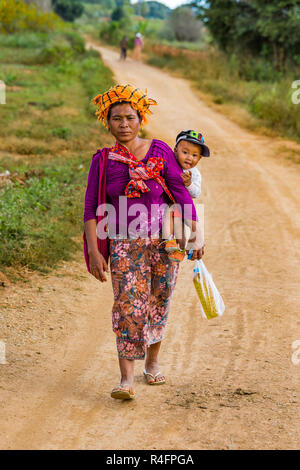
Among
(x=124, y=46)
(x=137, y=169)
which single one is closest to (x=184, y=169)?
(x=137, y=169)

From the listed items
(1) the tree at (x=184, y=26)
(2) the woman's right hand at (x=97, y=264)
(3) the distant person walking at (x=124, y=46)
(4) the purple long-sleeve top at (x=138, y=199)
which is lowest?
(2) the woman's right hand at (x=97, y=264)

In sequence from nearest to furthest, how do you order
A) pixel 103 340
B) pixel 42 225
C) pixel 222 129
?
pixel 103 340, pixel 42 225, pixel 222 129

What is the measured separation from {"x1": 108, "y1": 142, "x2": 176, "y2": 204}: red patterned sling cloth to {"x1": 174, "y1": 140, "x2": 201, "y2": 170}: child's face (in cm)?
14

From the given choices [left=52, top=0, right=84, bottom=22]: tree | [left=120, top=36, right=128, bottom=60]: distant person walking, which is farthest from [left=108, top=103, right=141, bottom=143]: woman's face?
[left=52, top=0, right=84, bottom=22]: tree

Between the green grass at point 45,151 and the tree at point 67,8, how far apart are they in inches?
1045

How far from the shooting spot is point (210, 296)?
3.62 m

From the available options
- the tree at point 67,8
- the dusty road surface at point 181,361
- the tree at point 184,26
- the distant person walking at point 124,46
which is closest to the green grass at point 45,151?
the dusty road surface at point 181,361

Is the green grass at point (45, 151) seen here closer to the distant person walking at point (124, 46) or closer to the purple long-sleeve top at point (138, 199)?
the purple long-sleeve top at point (138, 199)

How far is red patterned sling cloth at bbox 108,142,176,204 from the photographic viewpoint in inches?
131

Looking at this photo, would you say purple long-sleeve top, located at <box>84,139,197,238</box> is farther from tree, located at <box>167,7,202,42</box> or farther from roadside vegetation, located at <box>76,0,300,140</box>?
tree, located at <box>167,7,202,42</box>

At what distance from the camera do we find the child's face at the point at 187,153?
11.3 ft

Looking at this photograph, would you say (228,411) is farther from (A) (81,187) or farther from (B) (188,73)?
(B) (188,73)
